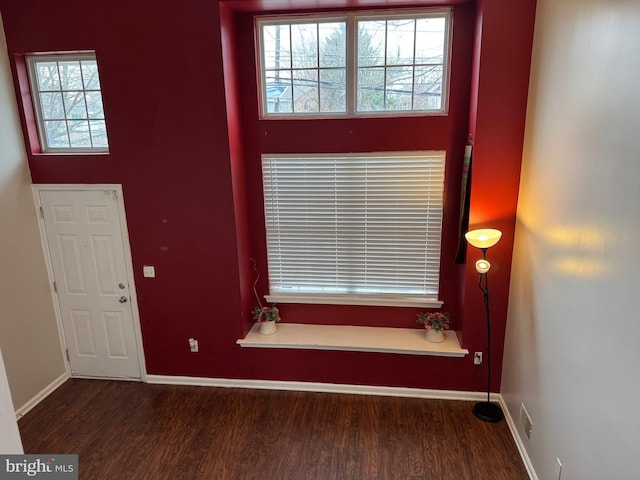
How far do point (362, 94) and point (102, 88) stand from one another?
2.17 metres

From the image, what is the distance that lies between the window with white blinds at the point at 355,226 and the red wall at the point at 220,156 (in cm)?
12

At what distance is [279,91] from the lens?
12.2ft

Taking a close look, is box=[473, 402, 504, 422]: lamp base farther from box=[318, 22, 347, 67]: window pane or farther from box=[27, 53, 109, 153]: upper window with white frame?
box=[27, 53, 109, 153]: upper window with white frame

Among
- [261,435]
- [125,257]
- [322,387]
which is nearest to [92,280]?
[125,257]

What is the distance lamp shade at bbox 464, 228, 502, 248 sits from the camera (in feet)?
10.0

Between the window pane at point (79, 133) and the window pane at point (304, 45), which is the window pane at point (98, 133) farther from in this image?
the window pane at point (304, 45)

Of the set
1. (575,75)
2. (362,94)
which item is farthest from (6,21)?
(575,75)

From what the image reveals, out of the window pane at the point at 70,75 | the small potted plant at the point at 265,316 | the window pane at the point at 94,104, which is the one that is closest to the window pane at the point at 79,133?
the window pane at the point at 94,104

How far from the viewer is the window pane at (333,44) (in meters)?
3.54

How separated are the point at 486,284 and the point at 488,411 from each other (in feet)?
3.55

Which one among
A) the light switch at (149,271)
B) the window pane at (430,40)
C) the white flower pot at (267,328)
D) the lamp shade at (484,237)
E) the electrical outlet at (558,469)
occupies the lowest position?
the electrical outlet at (558,469)

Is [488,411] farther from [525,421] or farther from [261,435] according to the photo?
[261,435]

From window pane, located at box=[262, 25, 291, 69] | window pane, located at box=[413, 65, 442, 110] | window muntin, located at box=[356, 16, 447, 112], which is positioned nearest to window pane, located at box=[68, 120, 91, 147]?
window pane, located at box=[262, 25, 291, 69]

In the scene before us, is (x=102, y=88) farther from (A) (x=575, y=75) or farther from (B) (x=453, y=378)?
(B) (x=453, y=378)
